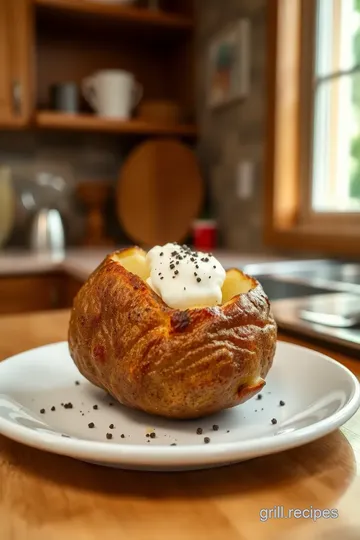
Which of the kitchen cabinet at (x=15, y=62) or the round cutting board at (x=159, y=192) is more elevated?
the kitchen cabinet at (x=15, y=62)

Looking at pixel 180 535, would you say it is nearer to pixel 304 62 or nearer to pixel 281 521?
pixel 281 521

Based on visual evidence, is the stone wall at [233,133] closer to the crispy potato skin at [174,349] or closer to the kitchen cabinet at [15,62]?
the kitchen cabinet at [15,62]

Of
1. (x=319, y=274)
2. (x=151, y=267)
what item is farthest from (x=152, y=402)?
(x=319, y=274)

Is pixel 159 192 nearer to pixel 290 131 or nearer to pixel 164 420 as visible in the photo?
pixel 290 131

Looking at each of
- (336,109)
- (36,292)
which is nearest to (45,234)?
(36,292)

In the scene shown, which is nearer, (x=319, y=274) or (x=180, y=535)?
(x=180, y=535)

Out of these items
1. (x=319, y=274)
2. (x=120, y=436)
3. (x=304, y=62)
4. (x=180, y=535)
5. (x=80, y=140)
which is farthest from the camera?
(x=80, y=140)

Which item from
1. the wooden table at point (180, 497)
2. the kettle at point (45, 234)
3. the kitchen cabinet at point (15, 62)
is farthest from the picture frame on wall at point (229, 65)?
the wooden table at point (180, 497)
